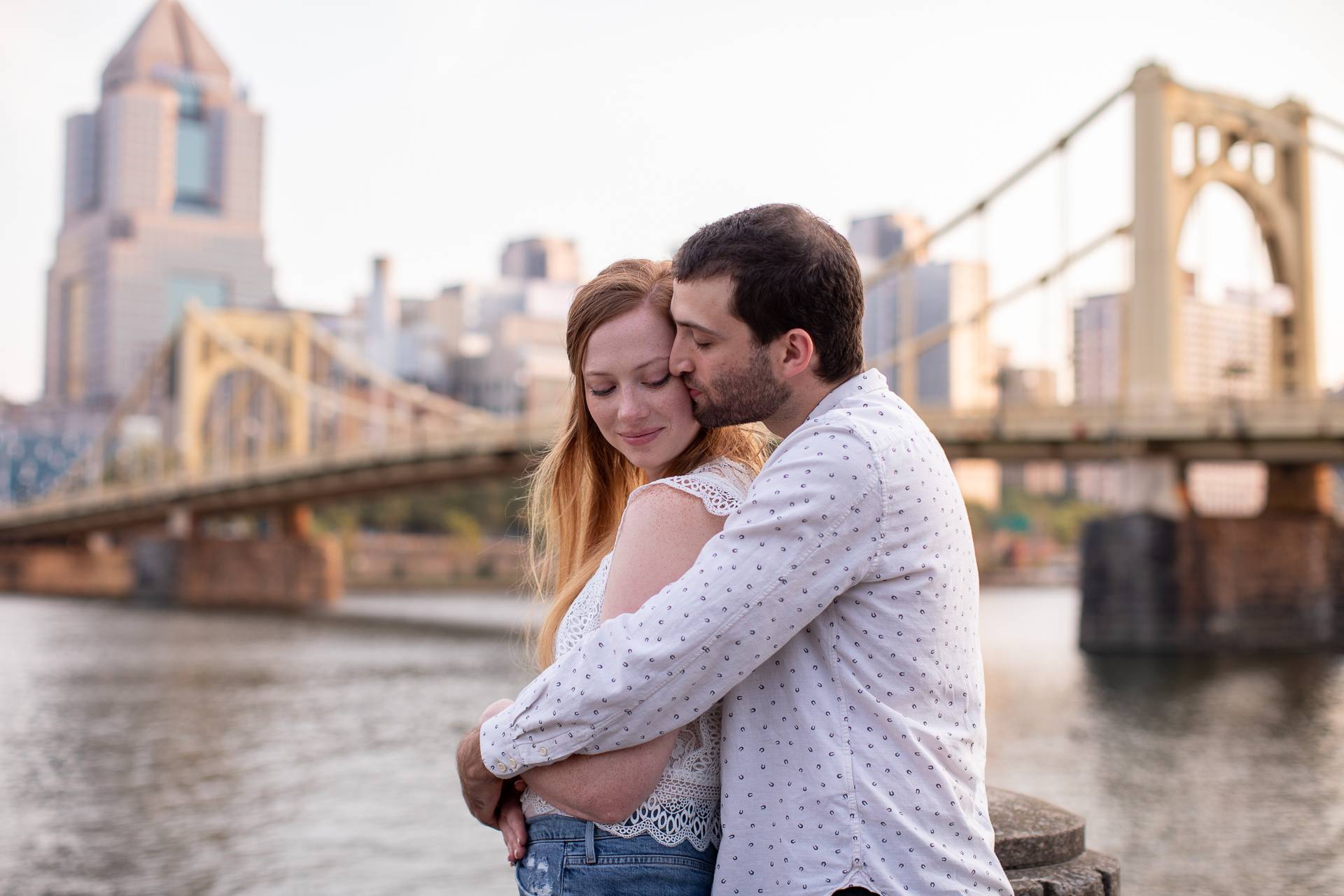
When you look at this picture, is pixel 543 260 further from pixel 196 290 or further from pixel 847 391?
pixel 847 391

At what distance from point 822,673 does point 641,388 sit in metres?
0.55

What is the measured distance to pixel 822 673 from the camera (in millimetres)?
1809

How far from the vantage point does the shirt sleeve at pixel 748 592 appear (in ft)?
5.69

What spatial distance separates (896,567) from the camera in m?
1.78

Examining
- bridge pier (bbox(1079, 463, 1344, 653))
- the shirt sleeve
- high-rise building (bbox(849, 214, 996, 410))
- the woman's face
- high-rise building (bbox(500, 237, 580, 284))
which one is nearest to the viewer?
the shirt sleeve

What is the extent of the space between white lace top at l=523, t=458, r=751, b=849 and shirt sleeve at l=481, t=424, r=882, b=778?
0.46 feet

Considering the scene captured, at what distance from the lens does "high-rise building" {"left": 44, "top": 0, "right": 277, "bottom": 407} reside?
126m

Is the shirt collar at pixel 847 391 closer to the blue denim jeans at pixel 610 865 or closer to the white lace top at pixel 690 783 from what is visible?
the white lace top at pixel 690 783

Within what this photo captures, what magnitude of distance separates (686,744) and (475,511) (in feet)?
192

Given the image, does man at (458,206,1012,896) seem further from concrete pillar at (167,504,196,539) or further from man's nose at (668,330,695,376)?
concrete pillar at (167,504,196,539)

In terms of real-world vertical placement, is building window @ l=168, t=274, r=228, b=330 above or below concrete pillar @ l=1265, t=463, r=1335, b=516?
above

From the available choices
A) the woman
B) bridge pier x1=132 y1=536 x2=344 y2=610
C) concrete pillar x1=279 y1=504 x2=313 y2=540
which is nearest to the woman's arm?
the woman

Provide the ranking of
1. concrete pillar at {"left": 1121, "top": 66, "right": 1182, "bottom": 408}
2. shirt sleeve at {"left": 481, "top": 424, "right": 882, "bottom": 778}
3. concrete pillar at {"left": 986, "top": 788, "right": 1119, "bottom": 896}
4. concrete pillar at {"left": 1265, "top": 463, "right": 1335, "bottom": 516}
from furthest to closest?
concrete pillar at {"left": 1265, "top": 463, "right": 1335, "bottom": 516} → concrete pillar at {"left": 1121, "top": 66, "right": 1182, "bottom": 408} → concrete pillar at {"left": 986, "top": 788, "right": 1119, "bottom": 896} → shirt sleeve at {"left": 481, "top": 424, "right": 882, "bottom": 778}

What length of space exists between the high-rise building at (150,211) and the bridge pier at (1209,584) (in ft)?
369
